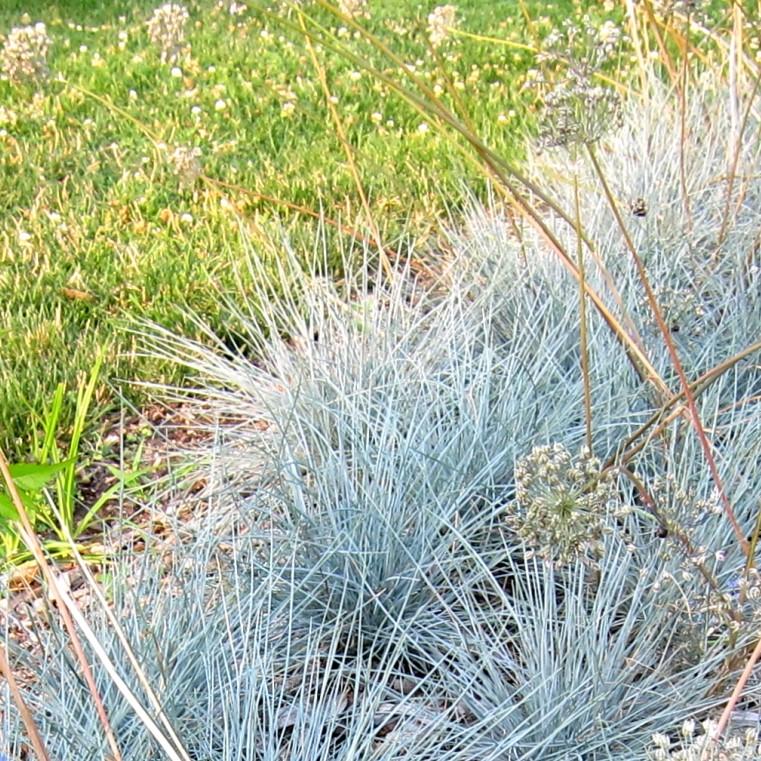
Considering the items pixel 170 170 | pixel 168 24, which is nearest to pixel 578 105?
pixel 168 24

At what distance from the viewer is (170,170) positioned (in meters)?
3.88

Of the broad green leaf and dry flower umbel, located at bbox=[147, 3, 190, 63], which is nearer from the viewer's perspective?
the broad green leaf

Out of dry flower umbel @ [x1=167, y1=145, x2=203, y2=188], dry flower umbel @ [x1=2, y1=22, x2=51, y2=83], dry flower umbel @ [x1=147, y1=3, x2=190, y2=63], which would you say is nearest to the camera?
dry flower umbel @ [x1=2, y1=22, x2=51, y2=83]

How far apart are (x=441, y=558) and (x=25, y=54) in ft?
4.82

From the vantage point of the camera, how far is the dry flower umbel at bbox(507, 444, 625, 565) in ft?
4.72

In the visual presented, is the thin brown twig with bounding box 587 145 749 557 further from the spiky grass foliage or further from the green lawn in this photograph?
the green lawn

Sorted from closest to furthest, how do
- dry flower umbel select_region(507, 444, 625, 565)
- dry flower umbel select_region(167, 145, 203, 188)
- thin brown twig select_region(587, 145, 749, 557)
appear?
1. dry flower umbel select_region(507, 444, 625, 565)
2. thin brown twig select_region(587, 145, 749, 557)
3. dry flower umbel select_region(167, 145, 203, 188)

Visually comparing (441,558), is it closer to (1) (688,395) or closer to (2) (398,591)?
(2) (398,591)

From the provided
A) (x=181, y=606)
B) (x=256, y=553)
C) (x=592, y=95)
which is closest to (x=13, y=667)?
(x=181, y=606)

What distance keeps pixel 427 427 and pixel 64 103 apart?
11.7 feet

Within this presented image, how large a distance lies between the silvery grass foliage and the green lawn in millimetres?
400

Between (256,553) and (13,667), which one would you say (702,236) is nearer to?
(256,553)

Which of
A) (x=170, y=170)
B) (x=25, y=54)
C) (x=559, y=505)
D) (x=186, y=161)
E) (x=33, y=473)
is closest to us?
(x=33, y=473)

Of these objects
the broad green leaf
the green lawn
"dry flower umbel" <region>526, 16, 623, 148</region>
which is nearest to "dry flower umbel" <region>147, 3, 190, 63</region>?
the green lawn
